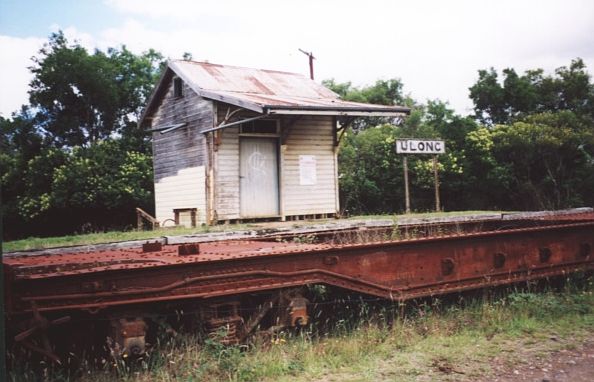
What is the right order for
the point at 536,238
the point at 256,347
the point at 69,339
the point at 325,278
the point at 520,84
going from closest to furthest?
the point at 69,339, the point at 256,347, the point at 325,278, the point at 536,238, the point at 520,84

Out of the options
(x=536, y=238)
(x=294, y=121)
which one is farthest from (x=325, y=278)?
(x=294, y=121)

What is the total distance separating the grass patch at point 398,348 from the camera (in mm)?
4254

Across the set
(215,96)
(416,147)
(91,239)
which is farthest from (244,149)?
(91,239)

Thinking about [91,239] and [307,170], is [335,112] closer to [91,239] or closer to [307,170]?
[307,170]

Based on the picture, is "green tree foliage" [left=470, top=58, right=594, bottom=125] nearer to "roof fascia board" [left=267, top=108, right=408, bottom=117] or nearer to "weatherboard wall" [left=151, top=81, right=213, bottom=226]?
"roof fascia board" [left=267, top=108, right=408, bottom=117]

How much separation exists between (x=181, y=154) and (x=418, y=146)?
8136mm

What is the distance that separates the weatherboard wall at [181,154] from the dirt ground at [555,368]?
12.2 meters

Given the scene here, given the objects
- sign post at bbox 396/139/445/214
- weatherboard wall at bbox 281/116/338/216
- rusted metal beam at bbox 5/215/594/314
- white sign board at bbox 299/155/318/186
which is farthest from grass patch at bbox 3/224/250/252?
sign post at bbox 396/139/445/214

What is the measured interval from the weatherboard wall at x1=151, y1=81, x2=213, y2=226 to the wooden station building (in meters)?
0.03

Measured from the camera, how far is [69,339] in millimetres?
4398

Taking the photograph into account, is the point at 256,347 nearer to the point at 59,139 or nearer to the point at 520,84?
the point at 59,139

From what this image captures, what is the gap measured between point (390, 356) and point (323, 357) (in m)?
0.64

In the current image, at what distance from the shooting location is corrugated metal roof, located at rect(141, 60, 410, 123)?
14.7 m

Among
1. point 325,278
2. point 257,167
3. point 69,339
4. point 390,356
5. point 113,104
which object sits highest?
point 113,104
